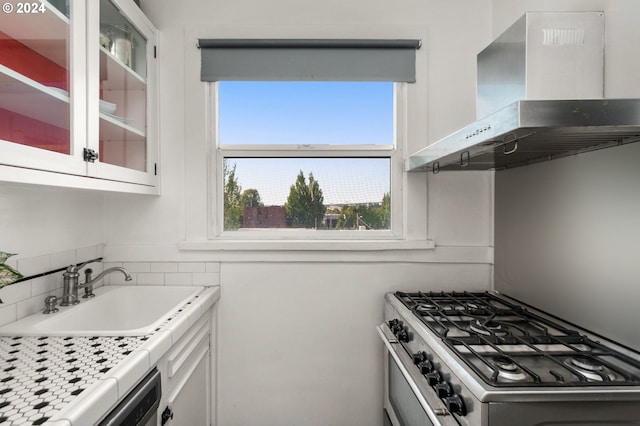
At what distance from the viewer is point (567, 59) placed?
3.69 feet

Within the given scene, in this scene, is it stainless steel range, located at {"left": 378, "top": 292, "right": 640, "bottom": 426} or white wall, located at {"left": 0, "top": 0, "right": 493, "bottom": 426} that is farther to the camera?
white wall, located at {"left": 0, "top": 0, "right": 493, "bottom": 426}

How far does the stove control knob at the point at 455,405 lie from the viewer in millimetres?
893

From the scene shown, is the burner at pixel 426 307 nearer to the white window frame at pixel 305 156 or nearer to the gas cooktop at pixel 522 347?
the gas cooktop at pixel 522 347

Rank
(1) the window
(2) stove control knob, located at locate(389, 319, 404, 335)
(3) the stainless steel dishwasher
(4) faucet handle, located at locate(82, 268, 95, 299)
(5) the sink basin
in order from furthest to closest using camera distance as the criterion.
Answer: (1) the window
(4) faucet handle, located at locate(82, 268, 95, 299)
(2) stove control knob, located at locate(389, 319, 404, 335)
(5) the sink basin
(3) the stainless steel dishwasher

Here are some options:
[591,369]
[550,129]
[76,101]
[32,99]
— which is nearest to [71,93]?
[76,101]

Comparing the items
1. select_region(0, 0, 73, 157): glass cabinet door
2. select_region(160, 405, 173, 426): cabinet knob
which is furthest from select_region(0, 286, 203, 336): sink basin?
select_region(0, 0, 73, 157): glass cabinet door

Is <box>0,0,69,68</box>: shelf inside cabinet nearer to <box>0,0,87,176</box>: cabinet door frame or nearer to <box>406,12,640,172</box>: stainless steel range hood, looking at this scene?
<box>0,0,87,176</box>: cabinet door frame

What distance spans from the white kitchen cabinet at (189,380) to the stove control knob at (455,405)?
98 centimetres

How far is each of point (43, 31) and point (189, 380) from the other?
1448 mm

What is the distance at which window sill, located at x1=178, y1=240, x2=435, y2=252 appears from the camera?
1.83 m

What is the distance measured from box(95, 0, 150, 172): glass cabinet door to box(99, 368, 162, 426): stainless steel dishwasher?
2.92ft

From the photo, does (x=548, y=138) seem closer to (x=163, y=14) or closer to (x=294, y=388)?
→ (x=294, y=388)

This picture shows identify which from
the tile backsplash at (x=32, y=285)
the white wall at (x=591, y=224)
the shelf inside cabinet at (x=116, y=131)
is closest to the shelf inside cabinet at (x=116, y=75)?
the shelf inside cabinet at (x=116, y=131)

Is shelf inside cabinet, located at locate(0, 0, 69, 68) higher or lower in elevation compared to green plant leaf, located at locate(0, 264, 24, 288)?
higher
